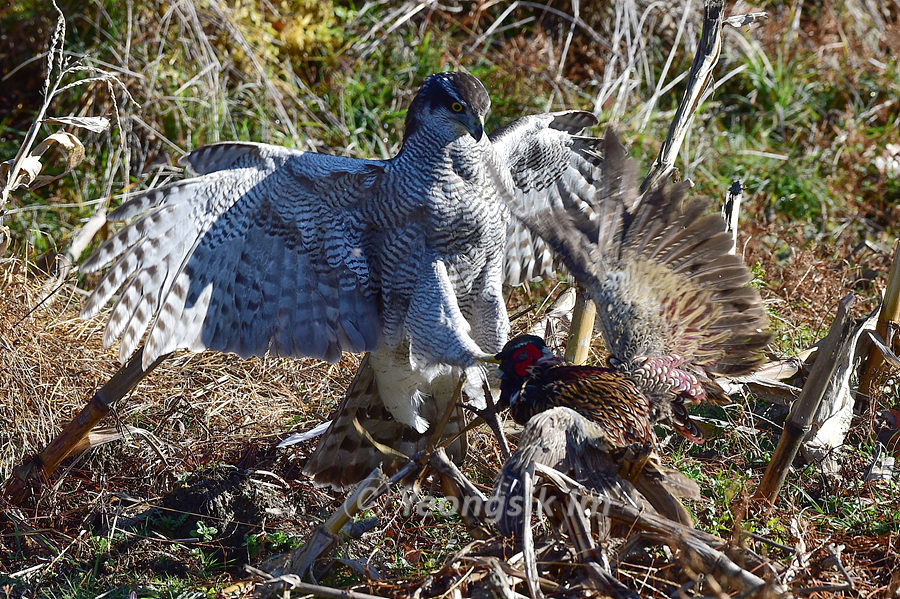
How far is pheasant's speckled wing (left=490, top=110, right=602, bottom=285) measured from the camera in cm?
396

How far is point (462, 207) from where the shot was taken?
12.0ft

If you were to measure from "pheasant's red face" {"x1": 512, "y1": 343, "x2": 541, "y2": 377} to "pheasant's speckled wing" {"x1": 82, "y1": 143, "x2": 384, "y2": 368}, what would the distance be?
0.77 meters

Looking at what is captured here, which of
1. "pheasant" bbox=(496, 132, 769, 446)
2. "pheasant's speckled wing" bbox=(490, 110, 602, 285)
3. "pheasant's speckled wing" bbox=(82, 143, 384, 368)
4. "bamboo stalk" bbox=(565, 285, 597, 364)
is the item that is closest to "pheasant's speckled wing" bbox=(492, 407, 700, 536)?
"pheasant" bbox=(496, 132, 769, 446)

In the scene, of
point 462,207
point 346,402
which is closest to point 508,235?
point 462,207

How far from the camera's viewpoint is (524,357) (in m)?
3.21

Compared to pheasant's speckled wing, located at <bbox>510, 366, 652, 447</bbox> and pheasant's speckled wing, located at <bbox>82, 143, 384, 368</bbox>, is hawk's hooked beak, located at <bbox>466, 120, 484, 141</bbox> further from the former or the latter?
pheasant's speckled wing, located at <bbox>510, 366, 652, 447</bbox>

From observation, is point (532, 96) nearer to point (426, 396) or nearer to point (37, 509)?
point (426, 396)

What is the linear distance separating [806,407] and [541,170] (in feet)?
5.52

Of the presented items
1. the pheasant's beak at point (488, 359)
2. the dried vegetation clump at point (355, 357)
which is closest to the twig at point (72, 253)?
the dried vegetation clump at point (355, 357)

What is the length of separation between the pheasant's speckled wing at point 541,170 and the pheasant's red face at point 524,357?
88cm

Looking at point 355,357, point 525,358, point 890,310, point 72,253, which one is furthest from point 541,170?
point 72,253

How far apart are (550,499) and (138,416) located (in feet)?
7.26

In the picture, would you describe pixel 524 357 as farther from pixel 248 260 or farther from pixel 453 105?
pixel 248 260

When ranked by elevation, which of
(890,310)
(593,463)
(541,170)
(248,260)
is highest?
(541,170)
